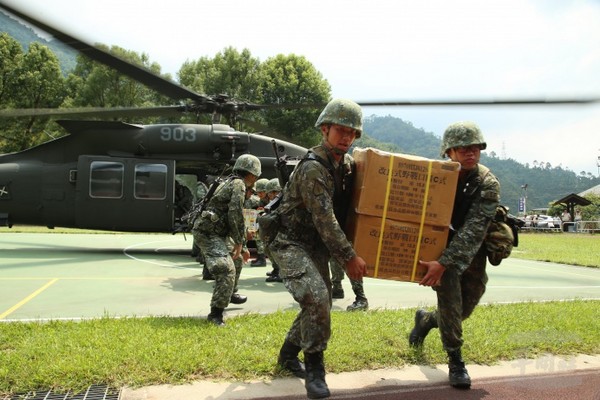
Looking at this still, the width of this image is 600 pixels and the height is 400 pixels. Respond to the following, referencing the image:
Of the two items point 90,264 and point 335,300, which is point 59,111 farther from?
point 335,300

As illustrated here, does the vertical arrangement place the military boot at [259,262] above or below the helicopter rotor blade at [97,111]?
below

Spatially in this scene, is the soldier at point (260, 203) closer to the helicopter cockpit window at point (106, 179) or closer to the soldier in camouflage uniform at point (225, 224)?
the soldier in camouflage uniform at point (225, 224)

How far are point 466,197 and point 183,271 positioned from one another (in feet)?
20.3

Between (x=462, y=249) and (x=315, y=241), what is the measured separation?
1045 millimetres

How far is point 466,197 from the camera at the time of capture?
11.6 feet

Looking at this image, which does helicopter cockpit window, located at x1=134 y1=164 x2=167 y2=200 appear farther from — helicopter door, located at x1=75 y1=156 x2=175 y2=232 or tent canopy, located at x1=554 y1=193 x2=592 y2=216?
tent canopy, located at x1=554 y1=193 x2=592 y2=216

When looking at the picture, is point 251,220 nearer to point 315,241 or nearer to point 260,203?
point 260,203

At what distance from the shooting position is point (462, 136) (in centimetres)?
350

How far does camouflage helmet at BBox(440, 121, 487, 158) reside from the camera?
11.5 feet

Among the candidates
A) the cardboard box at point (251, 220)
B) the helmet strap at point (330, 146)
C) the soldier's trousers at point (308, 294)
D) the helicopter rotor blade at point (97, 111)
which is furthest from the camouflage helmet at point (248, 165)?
the helicopter rotor blade at point (97, 111)

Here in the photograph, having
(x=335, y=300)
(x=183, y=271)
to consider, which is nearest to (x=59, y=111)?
(x=183, y=271)

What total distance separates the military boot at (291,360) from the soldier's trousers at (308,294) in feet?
0.78

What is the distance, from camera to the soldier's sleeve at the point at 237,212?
202 inches

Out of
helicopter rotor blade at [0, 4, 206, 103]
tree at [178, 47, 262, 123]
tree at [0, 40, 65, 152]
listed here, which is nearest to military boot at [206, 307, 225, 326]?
helicopter rotor blade at [0, 4, 206, 103]
